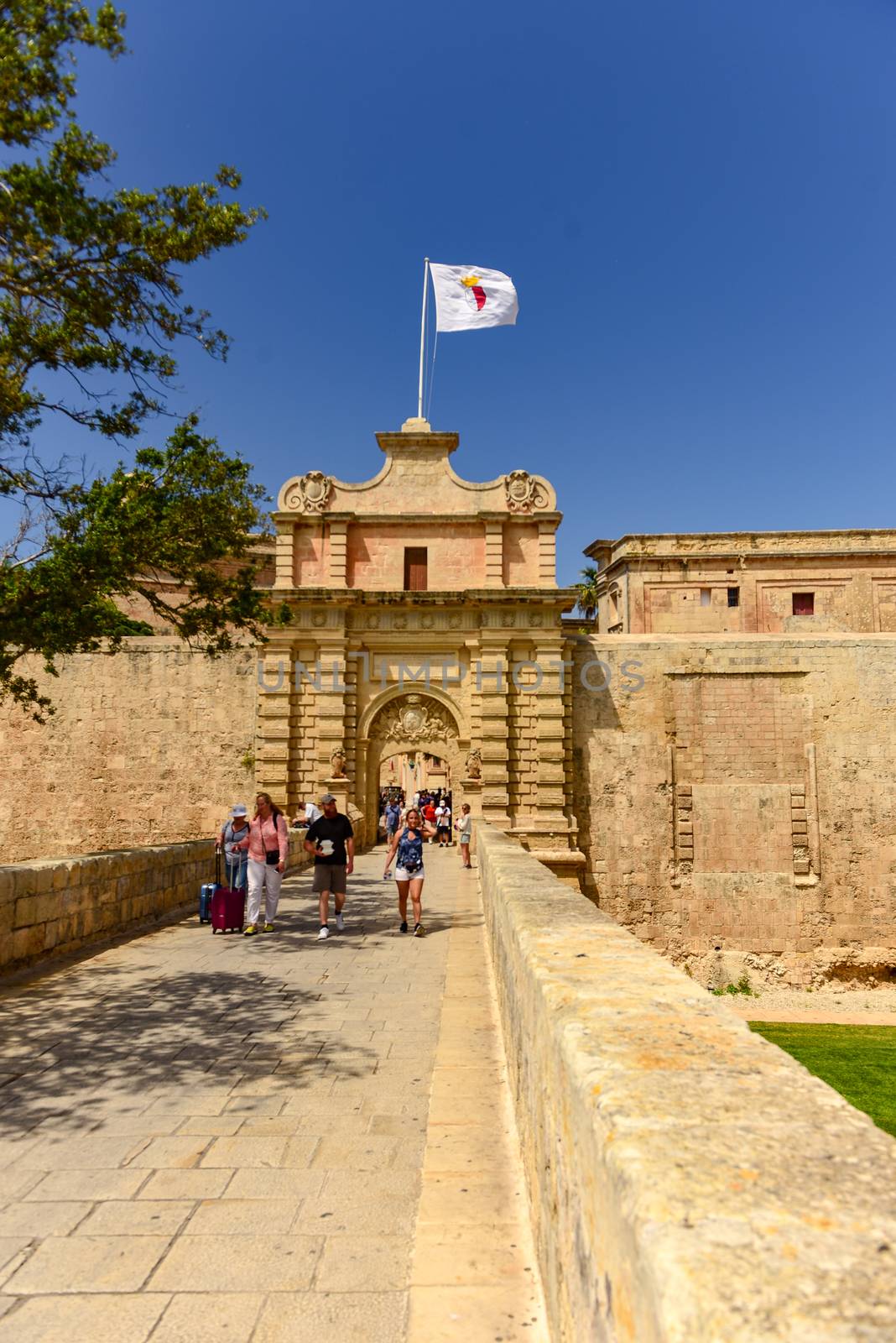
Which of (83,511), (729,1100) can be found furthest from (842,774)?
(729,1100)

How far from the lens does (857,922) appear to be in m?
18.8

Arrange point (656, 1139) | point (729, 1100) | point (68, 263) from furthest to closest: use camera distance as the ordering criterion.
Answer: point (68, 263)
point (729, 1100)
point (656, 1139)

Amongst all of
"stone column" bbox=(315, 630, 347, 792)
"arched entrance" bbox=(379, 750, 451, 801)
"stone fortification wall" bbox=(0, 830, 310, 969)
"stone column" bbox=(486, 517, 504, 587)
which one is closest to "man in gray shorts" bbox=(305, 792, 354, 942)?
"stone fortification wall" bbox=(0, 830, 310, 969)

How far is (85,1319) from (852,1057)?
543 inches

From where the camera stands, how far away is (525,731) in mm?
19078

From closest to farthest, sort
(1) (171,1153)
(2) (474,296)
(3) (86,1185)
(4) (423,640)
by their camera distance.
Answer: (3) (86,1185)
(1) (171,1153)
(4) (423,640)
(2) (474,296)

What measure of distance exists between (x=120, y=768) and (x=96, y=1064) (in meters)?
17.2

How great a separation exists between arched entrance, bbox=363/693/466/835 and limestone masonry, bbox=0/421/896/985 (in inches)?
1.8

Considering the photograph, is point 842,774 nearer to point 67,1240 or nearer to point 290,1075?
point 290,1075

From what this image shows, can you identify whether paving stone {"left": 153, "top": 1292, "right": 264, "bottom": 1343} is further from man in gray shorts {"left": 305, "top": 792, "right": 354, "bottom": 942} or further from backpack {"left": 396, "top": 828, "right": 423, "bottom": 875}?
backpack {"left": 396, "top": 828, "right": 423, "bottom": 875}

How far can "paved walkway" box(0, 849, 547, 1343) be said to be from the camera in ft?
Answer: 7.92

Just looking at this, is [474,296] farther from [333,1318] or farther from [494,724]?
[333,1318]

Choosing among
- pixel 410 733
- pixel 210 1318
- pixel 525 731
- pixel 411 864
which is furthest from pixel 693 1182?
pixel 410 733

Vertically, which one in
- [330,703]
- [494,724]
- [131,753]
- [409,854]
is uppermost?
[330,703]
